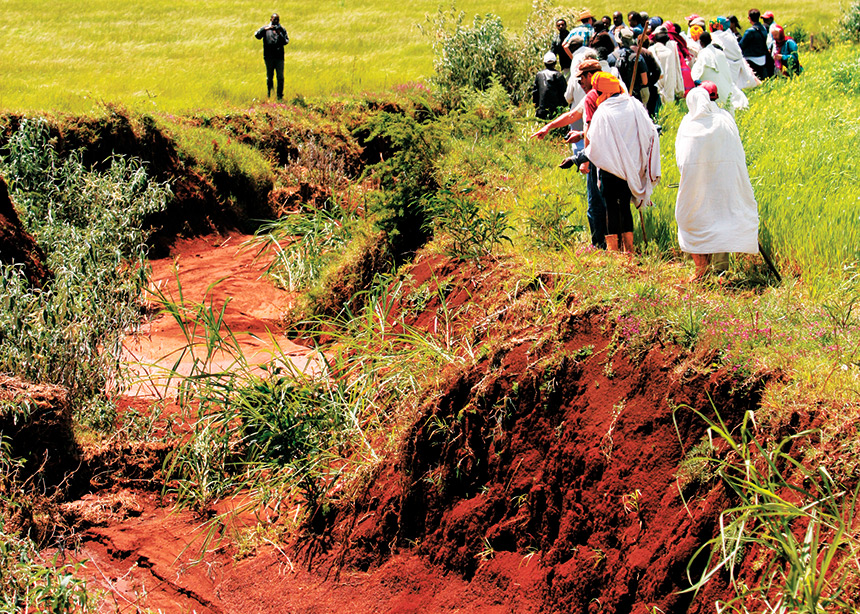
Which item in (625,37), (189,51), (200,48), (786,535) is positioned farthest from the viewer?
(200,48)

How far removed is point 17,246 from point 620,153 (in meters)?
5.47

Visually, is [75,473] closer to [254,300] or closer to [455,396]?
[455,396]

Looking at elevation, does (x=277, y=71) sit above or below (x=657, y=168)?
above

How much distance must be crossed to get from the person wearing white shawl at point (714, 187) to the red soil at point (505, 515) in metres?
1.61

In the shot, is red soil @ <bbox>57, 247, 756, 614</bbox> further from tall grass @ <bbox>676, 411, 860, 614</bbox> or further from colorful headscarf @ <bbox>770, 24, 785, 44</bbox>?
colorful headscarf @ <bbox>770, 24, 785, 44</bbox>

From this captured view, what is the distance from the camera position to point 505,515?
465 centimetres

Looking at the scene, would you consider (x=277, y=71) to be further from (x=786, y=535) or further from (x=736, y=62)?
(x=786, y=535)

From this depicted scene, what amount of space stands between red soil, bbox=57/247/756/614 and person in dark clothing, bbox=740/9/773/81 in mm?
13685

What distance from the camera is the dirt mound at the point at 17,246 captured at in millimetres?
7434

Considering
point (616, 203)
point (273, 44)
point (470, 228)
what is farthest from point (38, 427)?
point (273, 44)

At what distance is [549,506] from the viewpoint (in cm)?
447

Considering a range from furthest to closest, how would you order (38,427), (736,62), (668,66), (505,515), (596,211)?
(736,62) < (668,66) < (596,211) < (38,427) < (505,515)

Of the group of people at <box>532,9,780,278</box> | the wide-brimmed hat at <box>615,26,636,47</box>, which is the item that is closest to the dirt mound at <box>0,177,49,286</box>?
the group of people at <box>532,9,780,278</box>

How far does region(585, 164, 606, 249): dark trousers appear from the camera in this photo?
689 cm
